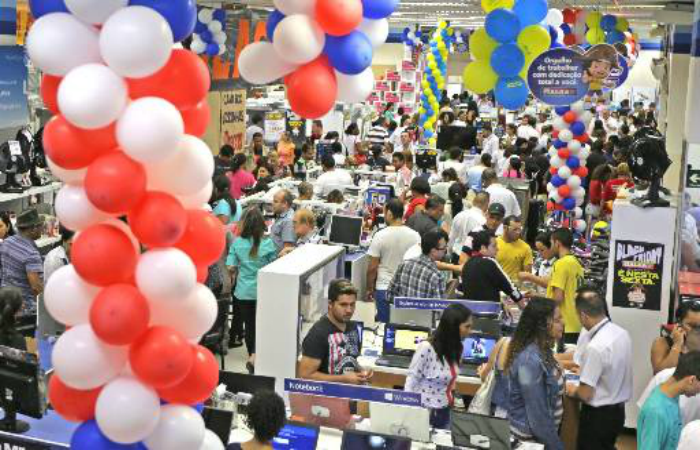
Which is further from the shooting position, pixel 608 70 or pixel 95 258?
pixel 608 70

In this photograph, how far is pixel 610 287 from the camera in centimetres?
805

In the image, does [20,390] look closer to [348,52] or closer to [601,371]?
[348,52]

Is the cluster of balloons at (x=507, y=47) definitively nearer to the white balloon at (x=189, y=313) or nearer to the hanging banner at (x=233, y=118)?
the white balloon at (x=189, y=313)

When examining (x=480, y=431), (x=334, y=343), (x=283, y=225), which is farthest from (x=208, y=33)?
(x=480, y=431)

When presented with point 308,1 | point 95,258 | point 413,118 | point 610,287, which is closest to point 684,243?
point 610,287

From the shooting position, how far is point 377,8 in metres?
4.08

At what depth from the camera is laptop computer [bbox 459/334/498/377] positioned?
7387 millimetres

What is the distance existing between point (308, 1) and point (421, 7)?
13918 mm

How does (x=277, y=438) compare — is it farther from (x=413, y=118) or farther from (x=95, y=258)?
(x=413, y=118)

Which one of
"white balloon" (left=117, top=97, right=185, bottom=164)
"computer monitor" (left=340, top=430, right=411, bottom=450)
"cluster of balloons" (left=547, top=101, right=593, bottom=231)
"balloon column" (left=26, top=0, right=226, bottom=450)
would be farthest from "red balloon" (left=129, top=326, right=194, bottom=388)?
"cluster of balloons" (left=547, top=101, right=593, bottom=231)

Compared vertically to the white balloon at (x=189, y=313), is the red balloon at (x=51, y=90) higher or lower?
higher

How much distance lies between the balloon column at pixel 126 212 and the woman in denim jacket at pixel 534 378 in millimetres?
2708

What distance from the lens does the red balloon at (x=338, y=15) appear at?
3.75m

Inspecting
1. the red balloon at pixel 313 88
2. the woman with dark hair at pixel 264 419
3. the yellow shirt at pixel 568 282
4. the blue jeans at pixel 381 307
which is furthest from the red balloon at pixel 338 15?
the blue jeans at pixel 381 307
